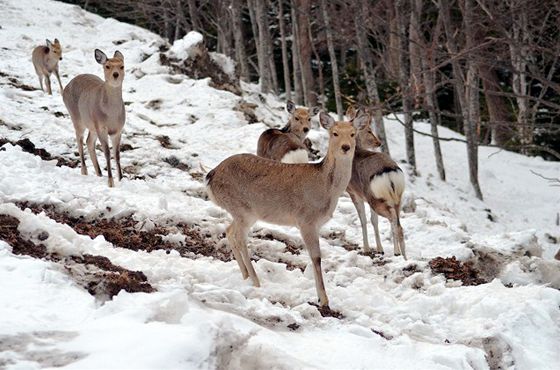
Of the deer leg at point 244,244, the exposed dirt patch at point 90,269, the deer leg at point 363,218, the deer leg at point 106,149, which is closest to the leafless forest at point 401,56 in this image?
the deer leg at point 363,218

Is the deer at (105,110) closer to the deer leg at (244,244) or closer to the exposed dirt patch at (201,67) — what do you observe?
the deer leg at (244,244)

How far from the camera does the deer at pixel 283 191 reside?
6035 millimetres

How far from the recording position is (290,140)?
9469 mm

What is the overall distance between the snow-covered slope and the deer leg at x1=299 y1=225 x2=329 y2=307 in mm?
153

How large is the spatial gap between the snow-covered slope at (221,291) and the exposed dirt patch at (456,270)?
15 centimetres

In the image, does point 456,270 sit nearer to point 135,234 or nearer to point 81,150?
point 135,234

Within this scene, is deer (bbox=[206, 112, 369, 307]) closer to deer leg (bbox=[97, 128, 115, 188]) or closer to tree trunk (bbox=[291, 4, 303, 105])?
deer leg (bbox=[97, 128, 115, 188])

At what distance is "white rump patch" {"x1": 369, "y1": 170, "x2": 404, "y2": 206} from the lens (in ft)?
25.9

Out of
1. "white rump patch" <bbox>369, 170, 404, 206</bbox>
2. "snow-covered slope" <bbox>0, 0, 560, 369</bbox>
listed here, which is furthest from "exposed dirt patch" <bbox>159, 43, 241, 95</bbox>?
"white rump patch" <bbox>369, 170, 404, 206</bbox>

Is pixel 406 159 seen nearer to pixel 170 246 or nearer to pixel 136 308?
pixel 170 246

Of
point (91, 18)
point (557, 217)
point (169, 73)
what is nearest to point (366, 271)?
point (557, 217)

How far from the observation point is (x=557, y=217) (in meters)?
15.5

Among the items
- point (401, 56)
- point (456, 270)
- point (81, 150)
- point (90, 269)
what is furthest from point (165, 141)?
point (90, 269)

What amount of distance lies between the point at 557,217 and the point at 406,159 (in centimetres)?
467
